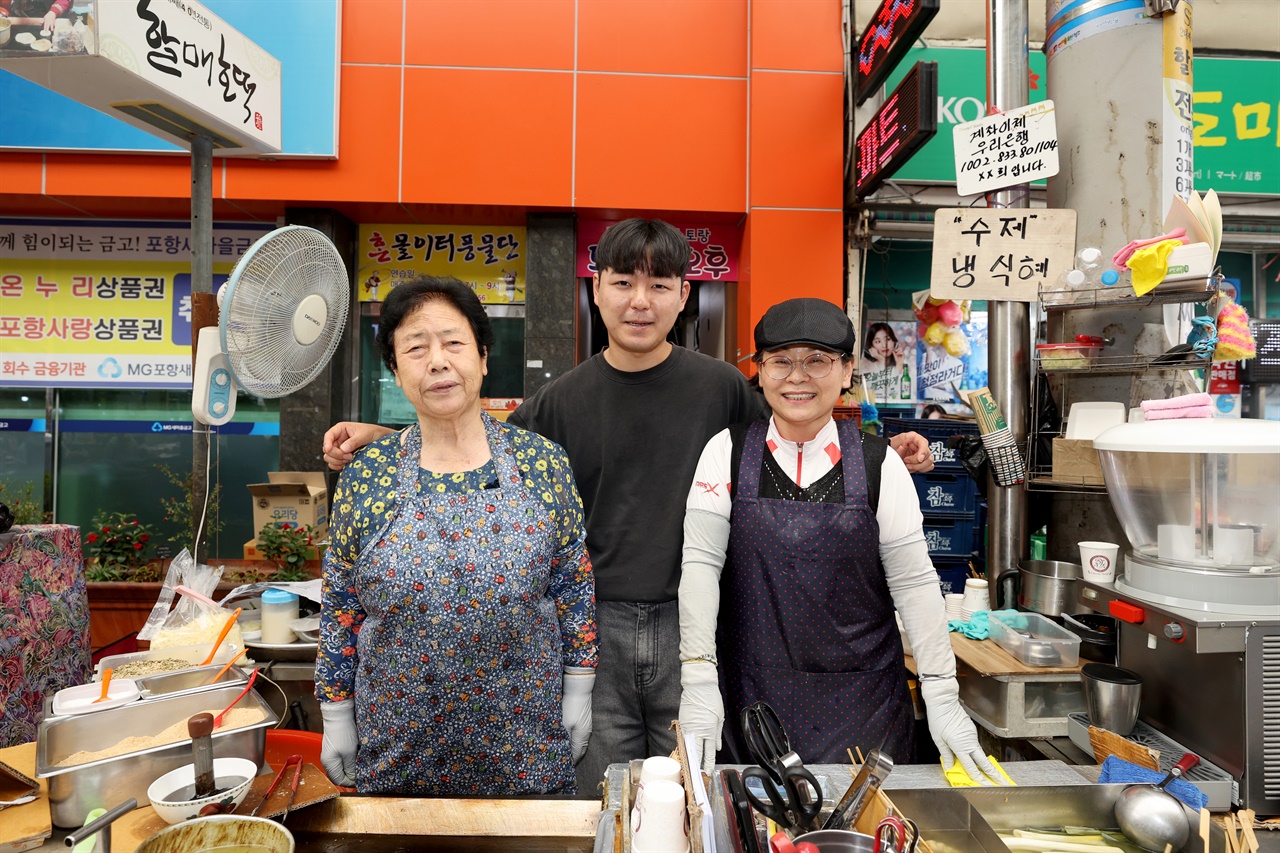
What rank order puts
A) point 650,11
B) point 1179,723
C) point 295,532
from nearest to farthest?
1. point 1179,723
2. point 295,532
3. point 650,11

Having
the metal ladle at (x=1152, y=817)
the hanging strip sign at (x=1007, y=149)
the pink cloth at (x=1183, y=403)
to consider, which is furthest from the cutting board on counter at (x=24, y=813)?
the hanging strip sign at (x=1007, y=149)

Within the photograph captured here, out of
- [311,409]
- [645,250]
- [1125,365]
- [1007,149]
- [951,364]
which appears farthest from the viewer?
[951,364]

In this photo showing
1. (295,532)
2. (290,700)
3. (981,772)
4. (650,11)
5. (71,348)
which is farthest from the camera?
(71,348)

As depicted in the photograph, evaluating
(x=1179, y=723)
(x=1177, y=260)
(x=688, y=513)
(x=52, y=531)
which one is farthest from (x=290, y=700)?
(x=1177, y=260)

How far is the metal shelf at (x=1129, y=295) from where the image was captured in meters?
2.40

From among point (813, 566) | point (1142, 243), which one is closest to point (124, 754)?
point (813, 566)

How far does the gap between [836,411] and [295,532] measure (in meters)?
3.09

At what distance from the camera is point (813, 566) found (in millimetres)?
1956

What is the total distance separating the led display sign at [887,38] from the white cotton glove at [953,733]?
3.87 metres

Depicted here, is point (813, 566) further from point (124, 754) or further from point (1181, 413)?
point (124, 754)

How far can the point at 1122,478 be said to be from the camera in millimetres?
1984

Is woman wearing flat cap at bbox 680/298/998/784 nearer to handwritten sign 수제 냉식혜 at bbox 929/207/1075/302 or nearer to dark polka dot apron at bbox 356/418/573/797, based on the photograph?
dark polka dot apron at bbox 356/418/573/797

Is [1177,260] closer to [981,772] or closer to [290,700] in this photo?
[981,772]

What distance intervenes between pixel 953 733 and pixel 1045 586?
4.99 feet
